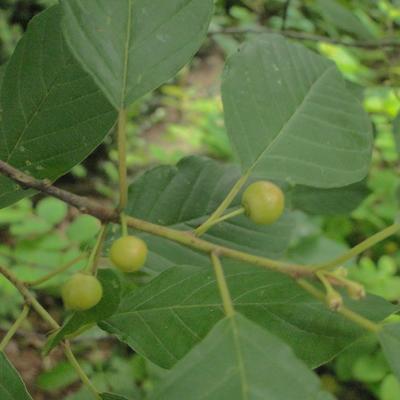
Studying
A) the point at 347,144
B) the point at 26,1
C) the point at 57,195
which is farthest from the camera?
the point at 26,1

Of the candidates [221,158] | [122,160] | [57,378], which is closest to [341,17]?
[122,160]

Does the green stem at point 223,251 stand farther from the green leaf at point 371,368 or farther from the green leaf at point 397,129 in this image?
the green leaf at point 371,368

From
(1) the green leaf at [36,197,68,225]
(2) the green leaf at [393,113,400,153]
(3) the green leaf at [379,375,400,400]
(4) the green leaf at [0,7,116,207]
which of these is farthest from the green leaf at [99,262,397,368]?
(3) the green leaf at [379,375,400,400]

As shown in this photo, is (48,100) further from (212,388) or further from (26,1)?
(26,1)

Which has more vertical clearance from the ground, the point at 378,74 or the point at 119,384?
the point at 119,384

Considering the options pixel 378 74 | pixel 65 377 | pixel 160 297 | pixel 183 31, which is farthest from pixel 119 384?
pixel 378 74

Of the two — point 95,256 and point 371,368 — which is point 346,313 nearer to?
point 95,256

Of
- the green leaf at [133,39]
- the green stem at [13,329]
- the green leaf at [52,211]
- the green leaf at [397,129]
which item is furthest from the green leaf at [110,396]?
the green leaf at [52,211]
